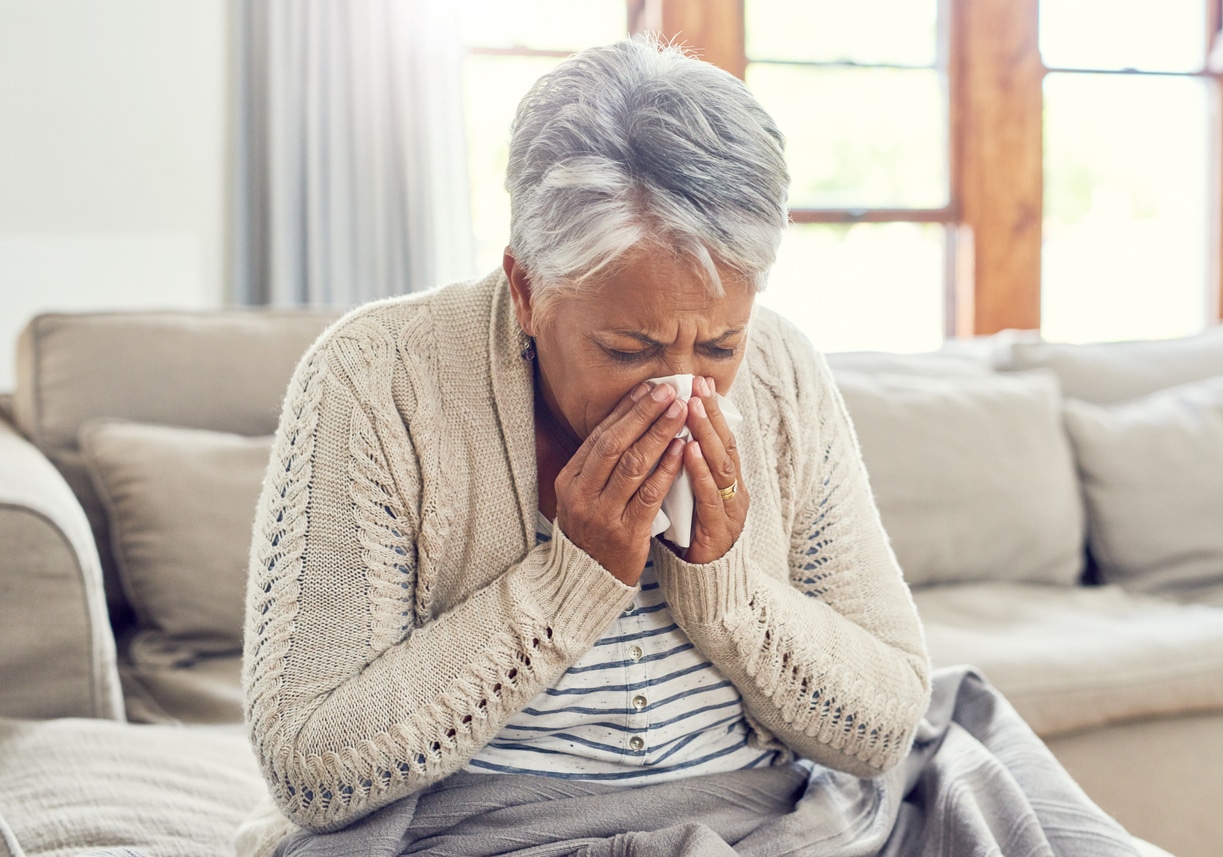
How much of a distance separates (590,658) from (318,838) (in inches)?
11.3

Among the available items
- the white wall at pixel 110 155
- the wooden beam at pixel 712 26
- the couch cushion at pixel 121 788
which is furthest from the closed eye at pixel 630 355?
the wooden beam at pixel 712 26

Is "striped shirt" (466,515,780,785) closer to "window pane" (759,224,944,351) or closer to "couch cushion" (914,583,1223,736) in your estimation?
"couch cushion" (914,583,1223,736)

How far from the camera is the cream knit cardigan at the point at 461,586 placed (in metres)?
0.94

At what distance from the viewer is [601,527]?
948mm

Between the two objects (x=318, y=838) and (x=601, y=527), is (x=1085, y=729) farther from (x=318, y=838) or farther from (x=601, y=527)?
(x=318, y=838)

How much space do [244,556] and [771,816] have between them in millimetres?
960

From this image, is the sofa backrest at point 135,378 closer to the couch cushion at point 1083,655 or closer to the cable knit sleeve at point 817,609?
the cable knit sleeve at point 817,609

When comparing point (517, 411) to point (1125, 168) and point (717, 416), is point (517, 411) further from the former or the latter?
point (1125, 168)

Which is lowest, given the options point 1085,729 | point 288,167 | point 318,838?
point 1085,729

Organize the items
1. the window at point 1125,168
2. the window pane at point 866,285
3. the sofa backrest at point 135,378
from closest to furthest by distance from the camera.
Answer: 1. the sofa backrest at point 135,378
2. the window pane at point 866,285
3. the window at point 1125,168

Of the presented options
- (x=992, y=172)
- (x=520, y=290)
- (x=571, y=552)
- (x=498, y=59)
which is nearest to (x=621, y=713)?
(x=571, y=552)

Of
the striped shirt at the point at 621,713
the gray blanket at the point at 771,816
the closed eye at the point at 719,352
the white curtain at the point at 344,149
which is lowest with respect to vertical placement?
the gray blanket at the point at 771,816

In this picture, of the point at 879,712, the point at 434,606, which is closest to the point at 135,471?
the point at 434,606

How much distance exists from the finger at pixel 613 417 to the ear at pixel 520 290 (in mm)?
116
